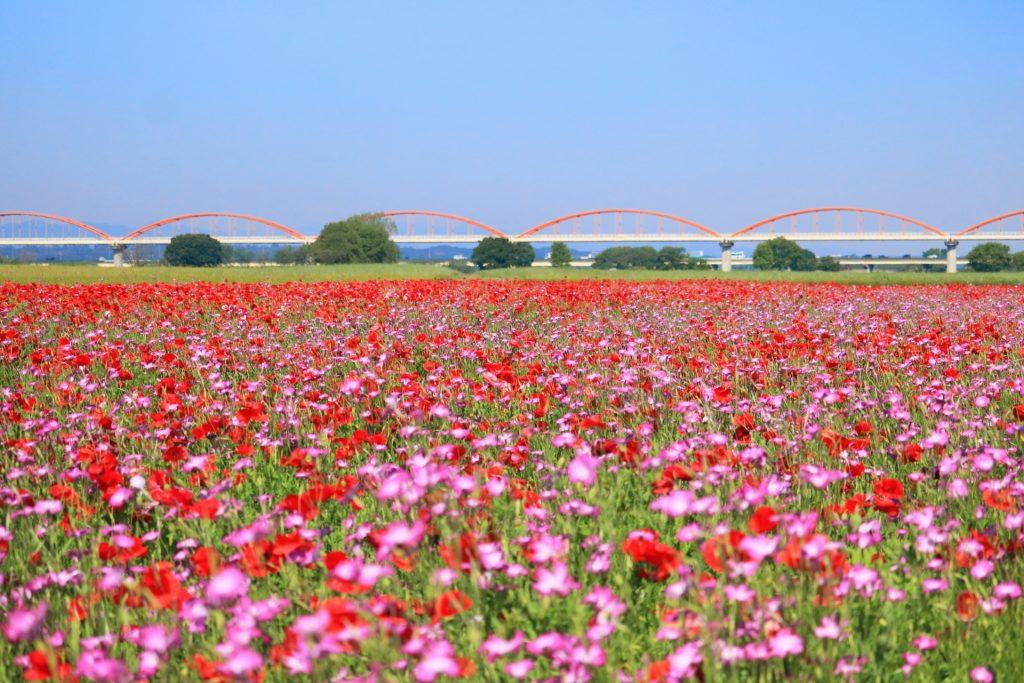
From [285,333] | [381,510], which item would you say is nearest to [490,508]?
[381,510]

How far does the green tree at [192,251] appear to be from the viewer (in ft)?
423

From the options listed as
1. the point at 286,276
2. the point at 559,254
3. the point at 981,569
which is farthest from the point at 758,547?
the point at 559,254

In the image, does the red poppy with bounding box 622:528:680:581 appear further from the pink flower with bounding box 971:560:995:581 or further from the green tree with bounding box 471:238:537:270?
the green tree with bounding box 471:238:537:270

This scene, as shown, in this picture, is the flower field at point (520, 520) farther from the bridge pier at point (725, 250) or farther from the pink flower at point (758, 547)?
the bridge pier at point (725, 250)

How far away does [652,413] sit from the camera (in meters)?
5.20

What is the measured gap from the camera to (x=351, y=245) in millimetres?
83500

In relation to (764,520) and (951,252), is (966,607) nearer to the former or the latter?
(764,520)

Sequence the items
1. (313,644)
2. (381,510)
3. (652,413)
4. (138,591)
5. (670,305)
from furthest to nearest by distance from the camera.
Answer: (670,305) → (652,413) → (381,510) → (138,591) → (313,644)

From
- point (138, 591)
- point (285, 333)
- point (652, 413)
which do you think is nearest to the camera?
point (138, 591)

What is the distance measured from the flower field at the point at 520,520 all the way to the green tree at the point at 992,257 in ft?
486

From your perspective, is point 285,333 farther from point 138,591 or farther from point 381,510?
point 138,591

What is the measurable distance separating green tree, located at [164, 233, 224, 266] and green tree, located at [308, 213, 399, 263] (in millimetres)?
45536

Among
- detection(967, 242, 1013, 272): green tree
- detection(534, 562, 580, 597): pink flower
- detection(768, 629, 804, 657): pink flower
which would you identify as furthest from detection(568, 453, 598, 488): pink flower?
detection(967, 242, 1013, 272): green tree

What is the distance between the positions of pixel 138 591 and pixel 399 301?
12.0 m
